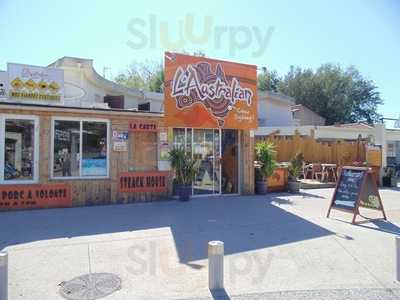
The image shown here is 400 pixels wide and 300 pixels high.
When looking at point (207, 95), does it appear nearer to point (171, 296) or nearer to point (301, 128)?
point (171, 296)

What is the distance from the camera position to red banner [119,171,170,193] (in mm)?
11683

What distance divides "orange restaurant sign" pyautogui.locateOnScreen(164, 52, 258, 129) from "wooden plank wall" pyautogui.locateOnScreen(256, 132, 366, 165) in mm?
6449

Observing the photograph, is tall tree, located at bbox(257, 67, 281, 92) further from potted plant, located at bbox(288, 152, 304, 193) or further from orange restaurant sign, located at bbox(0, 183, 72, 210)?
orange restaurant sign, located at bbox(0, 183, 72, 210)

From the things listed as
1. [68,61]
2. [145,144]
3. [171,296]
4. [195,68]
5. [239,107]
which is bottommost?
[171,296]

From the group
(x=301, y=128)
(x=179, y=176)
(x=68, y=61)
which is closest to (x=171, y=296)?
(x=179, y=176)

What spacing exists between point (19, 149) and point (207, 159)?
19.5ft

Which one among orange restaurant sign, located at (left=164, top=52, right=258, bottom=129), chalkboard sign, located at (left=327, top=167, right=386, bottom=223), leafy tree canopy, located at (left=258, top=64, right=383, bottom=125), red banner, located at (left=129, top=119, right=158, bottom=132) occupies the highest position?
leafy tree canopy, located at (left=258, top=64, right=383, bottom=125)

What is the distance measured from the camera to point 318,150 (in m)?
19.8

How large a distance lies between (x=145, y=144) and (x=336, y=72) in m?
37.2

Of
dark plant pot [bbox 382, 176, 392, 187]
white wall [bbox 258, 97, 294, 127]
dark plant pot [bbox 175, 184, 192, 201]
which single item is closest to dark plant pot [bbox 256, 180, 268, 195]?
dark plant pot [bbox 175, 184, 192, 201]

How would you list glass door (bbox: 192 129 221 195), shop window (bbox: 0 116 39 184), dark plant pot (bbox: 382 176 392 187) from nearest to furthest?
shop window (bbox: 0 116 39 184), glass door (bbox: 192 129 221 195), dark plant pot (bbox: 382 176 392 187)

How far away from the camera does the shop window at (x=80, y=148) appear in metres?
11.0

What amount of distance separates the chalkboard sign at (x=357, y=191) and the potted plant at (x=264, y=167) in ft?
13.5

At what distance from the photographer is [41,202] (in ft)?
34.7
